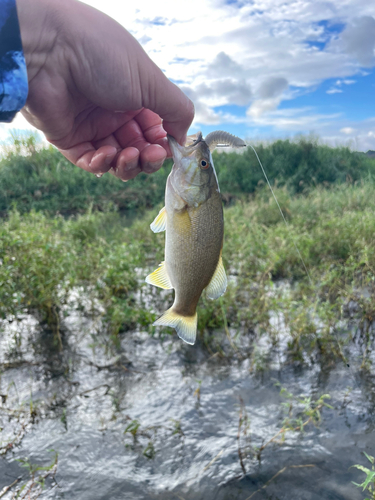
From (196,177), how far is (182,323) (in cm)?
58

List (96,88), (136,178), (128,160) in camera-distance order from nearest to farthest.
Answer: (96,88) → (128,160) → (136,178)

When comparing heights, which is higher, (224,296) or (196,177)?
(196,177)

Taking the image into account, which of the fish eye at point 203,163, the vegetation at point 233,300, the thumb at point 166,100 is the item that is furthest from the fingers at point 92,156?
the vegetation at point 233,300

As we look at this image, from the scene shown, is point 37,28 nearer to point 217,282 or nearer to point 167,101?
point 167,101

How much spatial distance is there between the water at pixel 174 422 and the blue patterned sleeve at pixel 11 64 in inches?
89.6

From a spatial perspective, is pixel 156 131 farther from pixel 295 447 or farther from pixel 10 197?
pixel 10 197

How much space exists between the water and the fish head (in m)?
2.06

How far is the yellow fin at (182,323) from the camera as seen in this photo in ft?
5.49

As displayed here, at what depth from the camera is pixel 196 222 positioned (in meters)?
1.58

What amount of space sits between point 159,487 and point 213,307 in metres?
1.81

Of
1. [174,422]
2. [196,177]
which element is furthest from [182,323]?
[174,422]

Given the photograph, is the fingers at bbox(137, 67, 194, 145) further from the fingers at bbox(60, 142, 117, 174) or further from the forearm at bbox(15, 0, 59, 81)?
the forearm at bbox(15, 0, 59, 81)

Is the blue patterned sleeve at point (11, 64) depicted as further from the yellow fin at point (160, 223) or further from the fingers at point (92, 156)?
the yellow fin at point (160, 223)

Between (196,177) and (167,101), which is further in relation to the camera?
(167,101)
